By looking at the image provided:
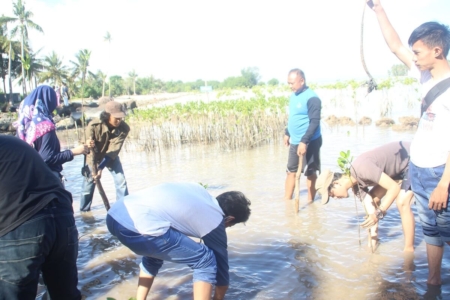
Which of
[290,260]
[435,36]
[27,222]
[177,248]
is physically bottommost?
[290,260]

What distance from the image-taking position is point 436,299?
2990mm

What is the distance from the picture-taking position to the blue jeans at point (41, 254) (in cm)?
190

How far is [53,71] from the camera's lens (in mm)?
39156

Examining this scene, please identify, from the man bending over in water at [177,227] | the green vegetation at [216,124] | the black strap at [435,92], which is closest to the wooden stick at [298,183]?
the black strap at [435,92]

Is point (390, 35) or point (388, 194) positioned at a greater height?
point (390, 35)

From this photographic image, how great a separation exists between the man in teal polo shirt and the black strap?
2.60 m

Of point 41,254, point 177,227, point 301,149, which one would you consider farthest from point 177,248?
point 301,149

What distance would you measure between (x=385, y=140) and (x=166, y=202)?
9.91m

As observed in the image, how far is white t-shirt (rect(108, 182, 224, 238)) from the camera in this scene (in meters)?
2.39

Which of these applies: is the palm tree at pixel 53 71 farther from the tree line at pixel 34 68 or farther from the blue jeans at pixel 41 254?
the blue jeans at pixel 41 254

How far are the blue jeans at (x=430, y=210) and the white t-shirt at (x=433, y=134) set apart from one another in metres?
0.06

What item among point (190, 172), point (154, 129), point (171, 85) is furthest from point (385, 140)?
point (171, 85)

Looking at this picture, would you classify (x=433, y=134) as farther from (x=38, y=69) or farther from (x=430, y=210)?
(x=38, y=69)

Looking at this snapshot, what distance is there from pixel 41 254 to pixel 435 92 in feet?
8.17
